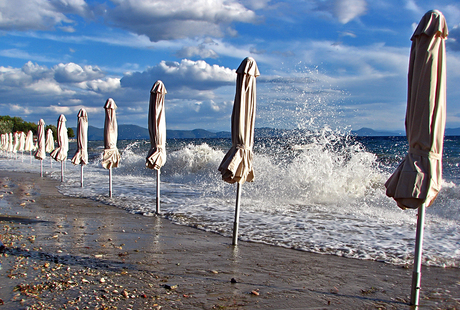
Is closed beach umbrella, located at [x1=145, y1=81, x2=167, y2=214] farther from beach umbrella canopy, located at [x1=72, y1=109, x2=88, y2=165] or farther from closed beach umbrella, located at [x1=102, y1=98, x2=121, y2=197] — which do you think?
beach umbrella canopy, located at [x1=72, y1=109, x2=88, y2=165]

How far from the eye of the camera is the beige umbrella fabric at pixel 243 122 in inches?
218

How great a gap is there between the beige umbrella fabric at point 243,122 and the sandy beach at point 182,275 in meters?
1.43

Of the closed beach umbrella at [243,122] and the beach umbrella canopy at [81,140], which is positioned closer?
the closed beach umbrella at [243,122]

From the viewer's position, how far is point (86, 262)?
16.4ft

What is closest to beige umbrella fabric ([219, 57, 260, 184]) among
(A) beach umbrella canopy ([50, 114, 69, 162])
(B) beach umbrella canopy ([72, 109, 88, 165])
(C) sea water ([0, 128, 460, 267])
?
(C) sea water ([0, 128, 460, 267])

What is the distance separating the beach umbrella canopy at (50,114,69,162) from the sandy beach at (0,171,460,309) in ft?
28.7

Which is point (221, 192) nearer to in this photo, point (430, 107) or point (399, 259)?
point (399, 259)

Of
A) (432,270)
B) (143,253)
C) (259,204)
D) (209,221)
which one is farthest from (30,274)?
(259,204)

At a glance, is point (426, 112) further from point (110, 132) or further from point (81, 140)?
point (81, 140)

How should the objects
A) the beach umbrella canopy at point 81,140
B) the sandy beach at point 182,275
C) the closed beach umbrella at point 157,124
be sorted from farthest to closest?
the beach umbrella canopy at point 81,140
the closed beach umbrella at point 157,124
the sandy beach at point 182,275

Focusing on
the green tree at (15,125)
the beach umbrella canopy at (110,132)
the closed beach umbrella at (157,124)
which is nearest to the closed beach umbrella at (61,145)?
the beach umbrella canopy at (110,132)

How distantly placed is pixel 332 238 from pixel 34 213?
7329 millimetres

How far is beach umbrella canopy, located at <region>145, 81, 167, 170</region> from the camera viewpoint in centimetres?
852

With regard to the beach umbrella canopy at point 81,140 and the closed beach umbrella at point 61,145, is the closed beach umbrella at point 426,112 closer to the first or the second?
the beach umbrella canopy at point 81,140
